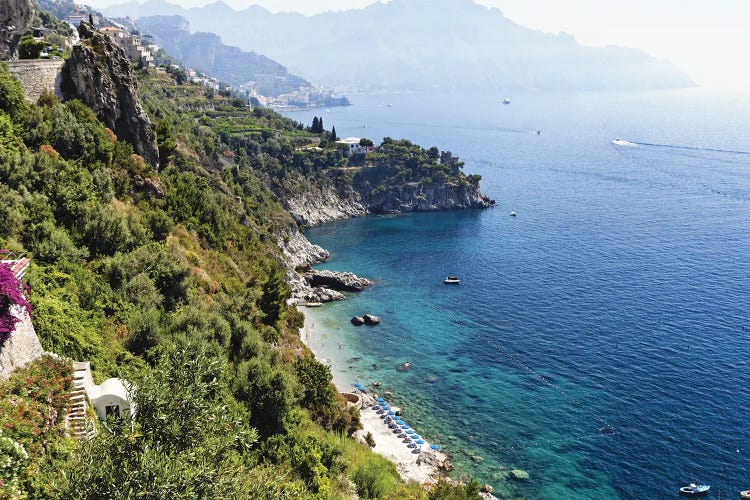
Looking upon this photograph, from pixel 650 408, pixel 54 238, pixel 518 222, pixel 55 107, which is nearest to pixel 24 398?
pixel 54 238

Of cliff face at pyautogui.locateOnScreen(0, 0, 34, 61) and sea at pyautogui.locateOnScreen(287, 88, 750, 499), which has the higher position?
cliff face at pyautogui.locateOnScreen(0, 0, 34, 61)

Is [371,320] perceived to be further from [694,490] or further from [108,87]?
[108,87]

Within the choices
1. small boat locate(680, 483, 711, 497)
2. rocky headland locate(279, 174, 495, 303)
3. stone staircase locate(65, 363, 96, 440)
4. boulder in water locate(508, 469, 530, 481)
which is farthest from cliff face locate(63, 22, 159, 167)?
small boat locate(680, 483, 711, 497)

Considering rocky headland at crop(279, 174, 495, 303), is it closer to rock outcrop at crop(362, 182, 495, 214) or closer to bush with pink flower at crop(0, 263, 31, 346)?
rock outcrop at crop(362, 182, 495, 214)

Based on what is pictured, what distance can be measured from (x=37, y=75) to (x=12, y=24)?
7499mm

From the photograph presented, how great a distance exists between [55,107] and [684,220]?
111 metres

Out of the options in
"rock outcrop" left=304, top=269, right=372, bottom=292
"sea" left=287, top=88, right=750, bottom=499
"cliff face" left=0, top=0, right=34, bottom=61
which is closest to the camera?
"cliff face" left=0, top=0, right=34, bottom=61

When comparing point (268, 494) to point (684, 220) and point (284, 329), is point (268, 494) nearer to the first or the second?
point (284, 329)

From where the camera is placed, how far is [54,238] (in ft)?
91.7

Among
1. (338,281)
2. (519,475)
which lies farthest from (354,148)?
(519,475)

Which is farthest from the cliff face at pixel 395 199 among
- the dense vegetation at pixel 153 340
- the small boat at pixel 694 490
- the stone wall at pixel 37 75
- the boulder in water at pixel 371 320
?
the small boat at pixel 694 490

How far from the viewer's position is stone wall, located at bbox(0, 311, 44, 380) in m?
17.8

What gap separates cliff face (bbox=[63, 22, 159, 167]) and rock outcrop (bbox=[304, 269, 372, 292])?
34.6 meters

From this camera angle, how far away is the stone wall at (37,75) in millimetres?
37406
